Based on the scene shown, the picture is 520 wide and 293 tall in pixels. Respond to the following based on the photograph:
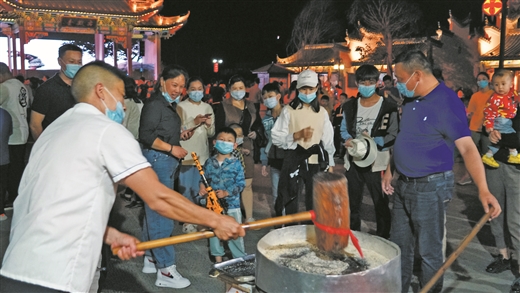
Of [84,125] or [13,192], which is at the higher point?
[84,125]

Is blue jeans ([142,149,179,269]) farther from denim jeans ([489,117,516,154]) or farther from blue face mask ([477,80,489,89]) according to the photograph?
blue face mask ([477,80,489,89])

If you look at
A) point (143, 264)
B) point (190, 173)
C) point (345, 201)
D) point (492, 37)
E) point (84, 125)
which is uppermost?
point (492, 37)

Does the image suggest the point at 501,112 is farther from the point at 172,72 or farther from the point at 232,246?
the point at 172,72

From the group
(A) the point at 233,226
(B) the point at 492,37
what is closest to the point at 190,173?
(A) the point at 233,226

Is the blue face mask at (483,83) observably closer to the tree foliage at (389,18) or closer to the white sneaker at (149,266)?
the white sneaker at (149,266)

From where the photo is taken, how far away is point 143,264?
541 cm

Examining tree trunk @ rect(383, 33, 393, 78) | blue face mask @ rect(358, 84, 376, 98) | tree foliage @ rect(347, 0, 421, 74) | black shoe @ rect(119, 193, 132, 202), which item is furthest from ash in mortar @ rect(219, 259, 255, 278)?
tree foliage @ rect(347, 0, 421, 74)

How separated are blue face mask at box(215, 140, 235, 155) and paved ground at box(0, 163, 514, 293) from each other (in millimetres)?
1232

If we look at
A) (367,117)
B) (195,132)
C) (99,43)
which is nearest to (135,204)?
(195,132)

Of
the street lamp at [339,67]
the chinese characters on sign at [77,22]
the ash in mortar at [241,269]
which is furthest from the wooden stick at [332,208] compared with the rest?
the street lamp at [339,67]

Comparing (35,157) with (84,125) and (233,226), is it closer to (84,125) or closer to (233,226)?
(84,125)

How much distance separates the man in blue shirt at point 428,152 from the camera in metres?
3.66

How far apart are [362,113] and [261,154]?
2083mm

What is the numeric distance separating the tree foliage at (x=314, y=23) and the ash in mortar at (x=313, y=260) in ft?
104
